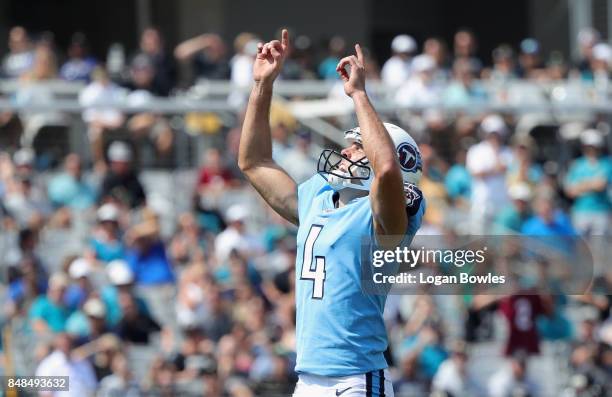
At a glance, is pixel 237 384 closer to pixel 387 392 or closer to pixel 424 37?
pixel 387 392

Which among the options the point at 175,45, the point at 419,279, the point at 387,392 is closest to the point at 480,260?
the point at 419,279

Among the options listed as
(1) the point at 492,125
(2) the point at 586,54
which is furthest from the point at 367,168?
(2) the point at 586,54

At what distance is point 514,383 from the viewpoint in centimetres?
1160

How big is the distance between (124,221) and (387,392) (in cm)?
668

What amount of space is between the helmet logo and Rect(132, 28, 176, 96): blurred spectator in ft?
27.8

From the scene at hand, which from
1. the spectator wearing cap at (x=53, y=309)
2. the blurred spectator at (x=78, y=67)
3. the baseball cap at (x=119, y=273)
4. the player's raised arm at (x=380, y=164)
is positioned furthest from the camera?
the blurred spectator at (x=78, y=67)

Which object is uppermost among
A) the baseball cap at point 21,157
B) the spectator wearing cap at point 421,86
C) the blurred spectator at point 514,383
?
the spectator wearing cap at point 421,86

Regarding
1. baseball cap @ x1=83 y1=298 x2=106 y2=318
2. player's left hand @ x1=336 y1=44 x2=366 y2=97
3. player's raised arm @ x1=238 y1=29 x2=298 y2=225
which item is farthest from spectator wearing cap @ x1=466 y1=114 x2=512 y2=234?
player's left hand @ x1=336 y1=44 x2=366 y2=97

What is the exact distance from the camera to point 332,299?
576cm

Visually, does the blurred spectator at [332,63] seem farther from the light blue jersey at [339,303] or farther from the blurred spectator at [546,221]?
the light blue jersey at [339,303]

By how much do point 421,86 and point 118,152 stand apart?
3761 millimetres

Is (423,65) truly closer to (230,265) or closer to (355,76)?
(230,265)

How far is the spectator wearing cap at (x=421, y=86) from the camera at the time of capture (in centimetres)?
1414

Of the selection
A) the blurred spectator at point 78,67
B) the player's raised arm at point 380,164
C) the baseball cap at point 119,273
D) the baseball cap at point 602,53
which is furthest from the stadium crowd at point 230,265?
the player's raised arm at point 380,164
